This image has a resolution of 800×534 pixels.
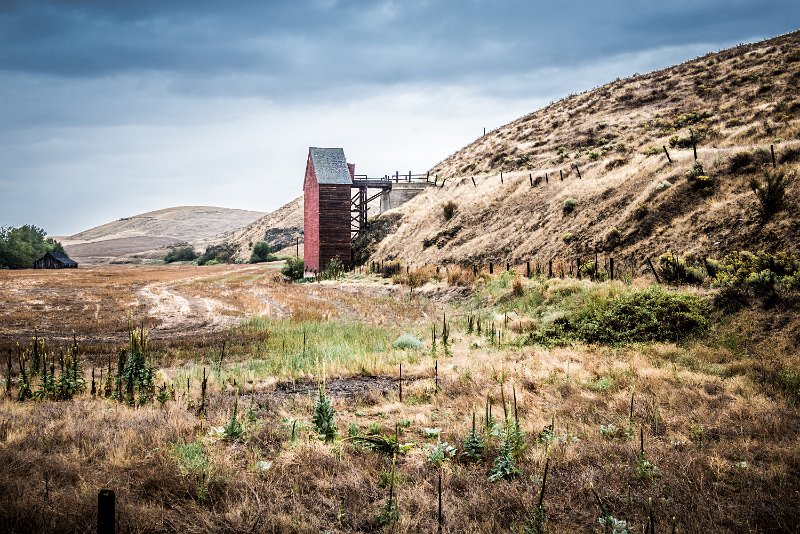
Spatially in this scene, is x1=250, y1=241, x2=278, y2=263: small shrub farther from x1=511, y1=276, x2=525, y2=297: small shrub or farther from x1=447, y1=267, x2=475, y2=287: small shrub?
x1=511, y1=276, x2=525, y2=297: small shrub

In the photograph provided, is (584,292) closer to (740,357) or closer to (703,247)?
(703,247)

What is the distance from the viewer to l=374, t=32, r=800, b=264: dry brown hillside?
17422 mm

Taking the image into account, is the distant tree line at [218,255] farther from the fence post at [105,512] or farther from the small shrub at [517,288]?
the fence post at [105,512]

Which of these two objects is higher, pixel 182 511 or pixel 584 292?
pixel 584 292

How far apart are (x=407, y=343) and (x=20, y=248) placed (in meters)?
94.8

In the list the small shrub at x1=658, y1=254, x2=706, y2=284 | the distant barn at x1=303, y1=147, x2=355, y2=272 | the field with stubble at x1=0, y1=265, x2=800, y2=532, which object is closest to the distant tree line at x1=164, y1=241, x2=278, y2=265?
the distant barn at x1=303, y1=147, x2=355, y2=272

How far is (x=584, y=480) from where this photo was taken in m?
5.10

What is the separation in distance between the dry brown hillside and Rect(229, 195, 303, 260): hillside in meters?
50.1

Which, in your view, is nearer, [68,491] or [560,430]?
[68,491]

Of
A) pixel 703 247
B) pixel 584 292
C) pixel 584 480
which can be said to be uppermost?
pixel 703 247

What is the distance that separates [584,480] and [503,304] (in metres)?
13.2

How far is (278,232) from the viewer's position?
109438mm

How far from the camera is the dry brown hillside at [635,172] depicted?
57.2ft

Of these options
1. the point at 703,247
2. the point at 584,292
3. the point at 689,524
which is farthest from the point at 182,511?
the point at 703,247
